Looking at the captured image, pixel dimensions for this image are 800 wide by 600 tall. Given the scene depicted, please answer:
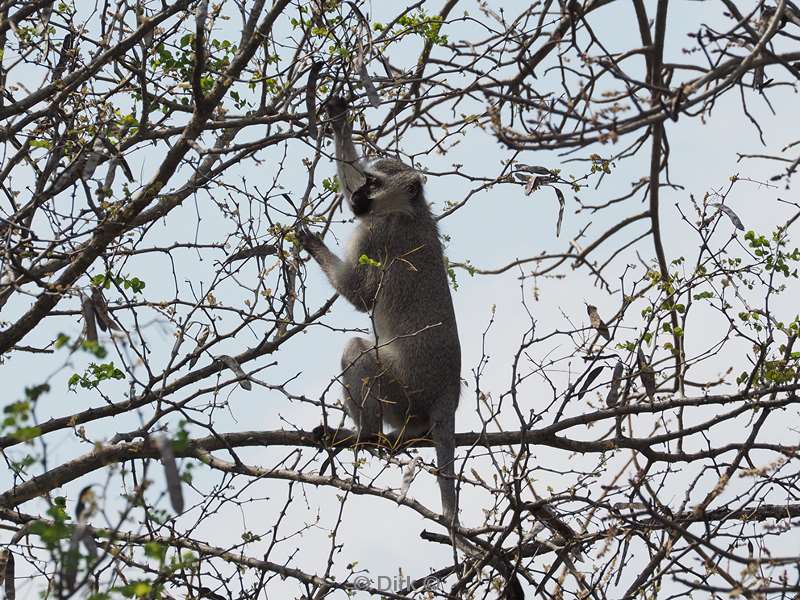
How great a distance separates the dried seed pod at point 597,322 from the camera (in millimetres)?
6277

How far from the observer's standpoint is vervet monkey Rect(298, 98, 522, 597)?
7812 millimetres

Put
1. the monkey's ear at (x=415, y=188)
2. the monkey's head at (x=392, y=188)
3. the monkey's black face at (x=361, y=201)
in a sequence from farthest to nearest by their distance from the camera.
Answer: the monkey's ear at (x=415, y=188)
the monkey's head at (x=392, y=188)
the monkey's black face at (x=361, y=201)

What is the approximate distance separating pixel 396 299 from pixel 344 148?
4.42 feet

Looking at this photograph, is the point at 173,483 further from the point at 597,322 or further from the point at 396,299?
the point at 396,299

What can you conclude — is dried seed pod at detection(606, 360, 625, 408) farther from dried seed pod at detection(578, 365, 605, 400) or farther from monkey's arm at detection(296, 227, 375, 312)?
monkey's arm at detection(296, 227, 375, 312)

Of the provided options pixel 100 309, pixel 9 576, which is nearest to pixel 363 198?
pixel 100 309

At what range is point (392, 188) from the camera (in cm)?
900

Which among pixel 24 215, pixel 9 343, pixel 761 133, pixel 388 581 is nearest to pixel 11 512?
pixel 9 343

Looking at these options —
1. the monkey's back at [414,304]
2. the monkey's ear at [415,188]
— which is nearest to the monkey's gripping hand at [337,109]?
the monkey's back at [414,304]

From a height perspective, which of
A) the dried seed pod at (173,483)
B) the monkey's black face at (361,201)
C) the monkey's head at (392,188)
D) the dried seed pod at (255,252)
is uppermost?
the monkey's head at (392,188)

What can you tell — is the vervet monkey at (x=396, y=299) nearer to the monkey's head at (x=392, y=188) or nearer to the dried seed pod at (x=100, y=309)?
the monkey's head at (x=392, y=188)

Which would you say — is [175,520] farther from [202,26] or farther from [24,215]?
[202,26]

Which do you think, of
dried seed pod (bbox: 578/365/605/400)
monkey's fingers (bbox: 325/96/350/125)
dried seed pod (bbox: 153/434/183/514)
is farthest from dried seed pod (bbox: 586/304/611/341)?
dried seed pod (bbox: 153/434/183/514)

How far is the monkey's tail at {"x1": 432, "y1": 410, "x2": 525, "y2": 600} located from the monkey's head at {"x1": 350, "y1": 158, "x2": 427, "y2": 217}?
78.7 inches
